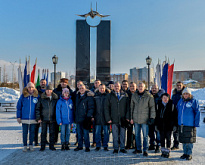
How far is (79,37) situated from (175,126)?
5.99 metres

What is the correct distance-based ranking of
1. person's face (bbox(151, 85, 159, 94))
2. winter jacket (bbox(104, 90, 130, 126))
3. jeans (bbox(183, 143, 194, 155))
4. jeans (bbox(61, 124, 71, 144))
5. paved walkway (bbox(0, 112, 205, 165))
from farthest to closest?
person's face (bbox(151, 85, 159, 94)) < jeans (bbox(61, 124, 71, 144)) < winter jacket (bbox(104, 90, 130, 126)) < jeans (bbox(183, 143, 194, 155)) < paved walkway (bbox(0, 112, 205, 165))

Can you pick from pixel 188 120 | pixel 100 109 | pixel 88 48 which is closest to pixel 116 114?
pixel 100 109

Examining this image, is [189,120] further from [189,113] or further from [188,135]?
[188,135]

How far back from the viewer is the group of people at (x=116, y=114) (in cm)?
449

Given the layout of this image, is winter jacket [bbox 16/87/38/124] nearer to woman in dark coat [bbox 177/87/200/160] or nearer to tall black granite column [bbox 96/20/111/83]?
woman in dark coat [bbox 177/87/200/160]

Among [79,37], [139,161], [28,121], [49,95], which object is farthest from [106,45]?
[139,161]

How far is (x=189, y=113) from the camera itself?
438cm

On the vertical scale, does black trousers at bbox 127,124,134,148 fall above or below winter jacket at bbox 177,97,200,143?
below

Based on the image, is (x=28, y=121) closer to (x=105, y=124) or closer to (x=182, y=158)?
(x=105, y=124)

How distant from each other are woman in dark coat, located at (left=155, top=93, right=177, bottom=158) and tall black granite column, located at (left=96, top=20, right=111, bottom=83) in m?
4.49

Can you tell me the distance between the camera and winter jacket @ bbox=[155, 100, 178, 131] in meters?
4.46

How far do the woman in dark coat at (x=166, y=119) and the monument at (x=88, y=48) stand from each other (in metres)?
4.40

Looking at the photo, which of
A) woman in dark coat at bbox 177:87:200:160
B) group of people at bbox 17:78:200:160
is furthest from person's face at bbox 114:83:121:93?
woman in dark coat at bbox 177:87:200:160

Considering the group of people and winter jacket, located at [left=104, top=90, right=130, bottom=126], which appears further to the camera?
winter jacket, located at [left=104, top=90, right=130, bottom=126]
